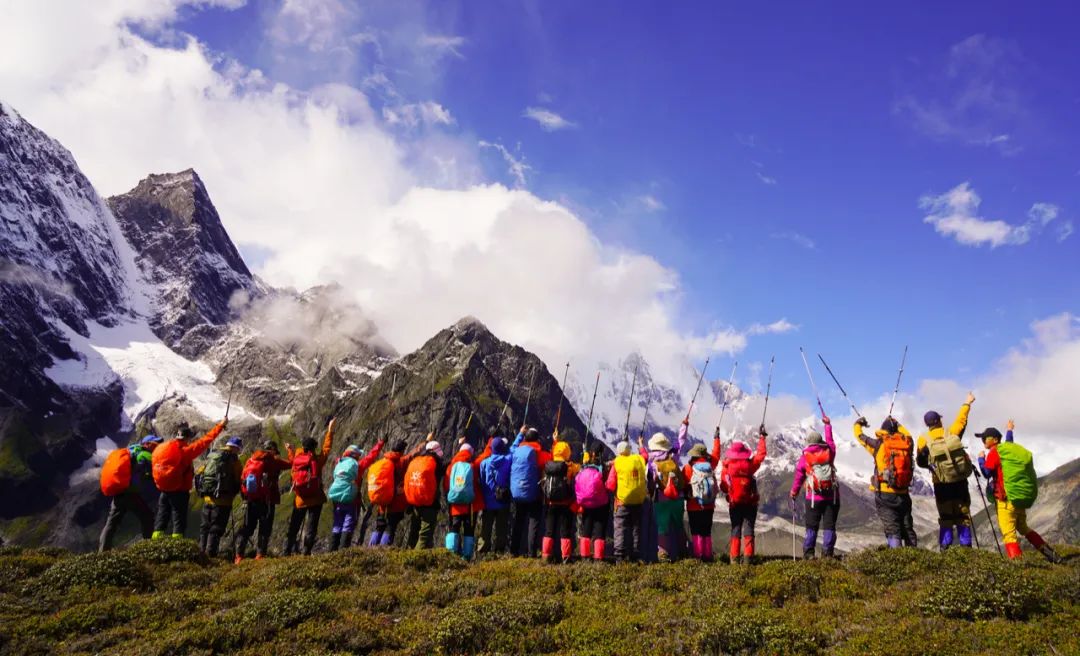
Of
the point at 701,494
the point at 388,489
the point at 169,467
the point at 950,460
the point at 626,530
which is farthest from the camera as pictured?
the point at 388,489

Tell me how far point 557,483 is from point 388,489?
526 cm

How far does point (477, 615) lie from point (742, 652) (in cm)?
405

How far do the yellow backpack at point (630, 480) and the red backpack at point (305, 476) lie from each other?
8.77 meters

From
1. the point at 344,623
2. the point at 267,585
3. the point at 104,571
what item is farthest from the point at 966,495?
Result: the point at 104,571

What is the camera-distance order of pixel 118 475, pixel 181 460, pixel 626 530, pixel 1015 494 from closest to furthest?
1. pixel 1015 494
2. pixel 626 530
3. pixel 118 475
4. pixel 181 460

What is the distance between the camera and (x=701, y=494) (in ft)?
50.3

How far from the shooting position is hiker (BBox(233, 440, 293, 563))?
17639mm

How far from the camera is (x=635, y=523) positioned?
1556cm

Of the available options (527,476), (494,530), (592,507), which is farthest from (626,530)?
(494,530)

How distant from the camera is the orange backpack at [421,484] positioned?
1659 cm

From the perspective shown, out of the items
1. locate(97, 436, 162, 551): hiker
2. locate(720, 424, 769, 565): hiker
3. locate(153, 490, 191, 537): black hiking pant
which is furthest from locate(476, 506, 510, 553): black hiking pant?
locate(97, 436, 162, 551): hiker

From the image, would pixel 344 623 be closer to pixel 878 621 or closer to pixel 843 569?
pixel 878 621

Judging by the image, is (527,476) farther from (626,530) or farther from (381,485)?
(381,485)

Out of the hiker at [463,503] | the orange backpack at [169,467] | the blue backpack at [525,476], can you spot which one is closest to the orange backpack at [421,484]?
the hiker at [463,503]
